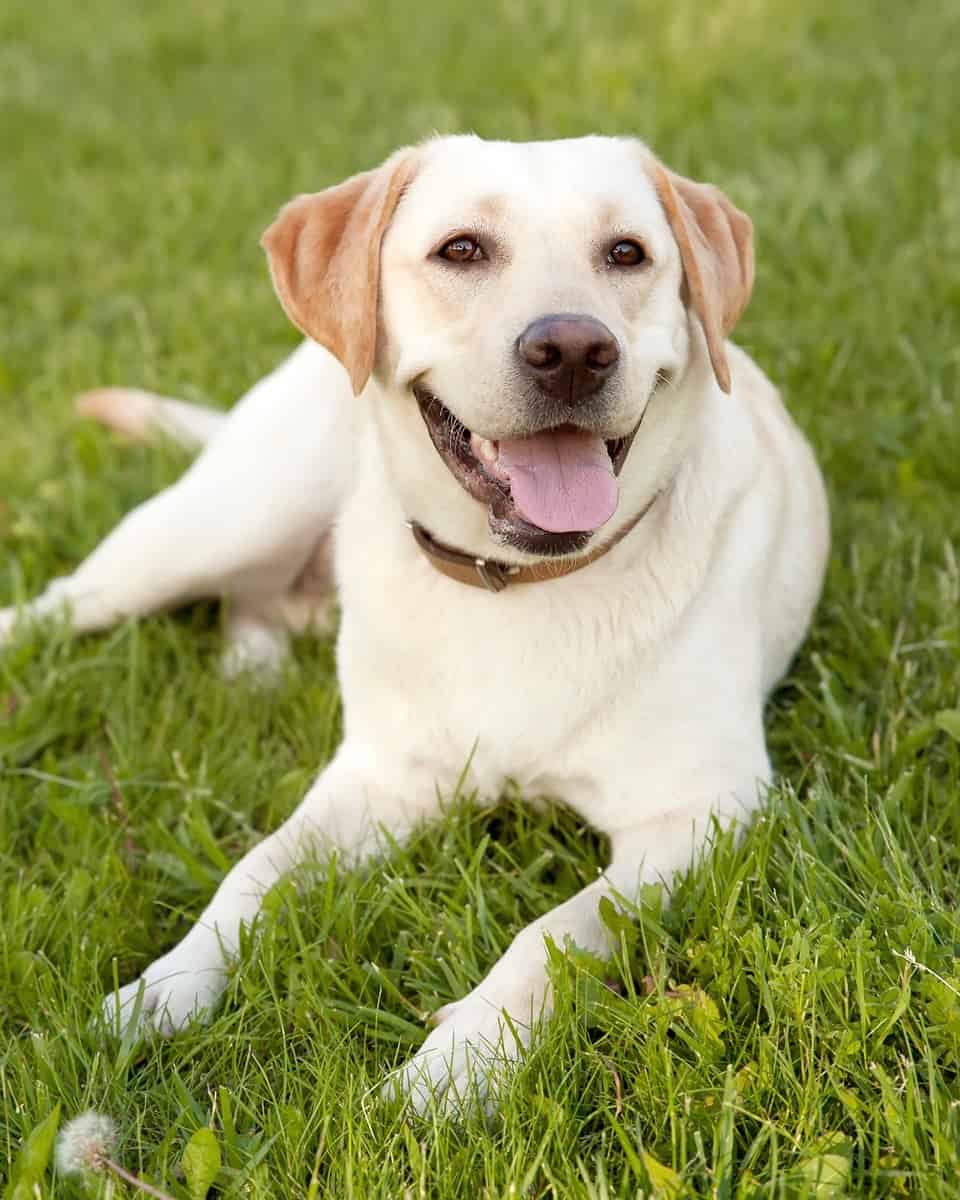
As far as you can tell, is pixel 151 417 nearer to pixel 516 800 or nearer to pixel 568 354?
pixel 516 800

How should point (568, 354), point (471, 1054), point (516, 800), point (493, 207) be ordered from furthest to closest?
point (516, 800)
point (493, 207)
point (568, 354)
point (471, 1054)

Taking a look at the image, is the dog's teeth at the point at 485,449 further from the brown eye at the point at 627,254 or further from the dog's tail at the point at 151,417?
the dog's tail at the point at 151,417

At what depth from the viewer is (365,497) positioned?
3.28 meters

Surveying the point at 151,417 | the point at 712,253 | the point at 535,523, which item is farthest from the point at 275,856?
the point at 151,417

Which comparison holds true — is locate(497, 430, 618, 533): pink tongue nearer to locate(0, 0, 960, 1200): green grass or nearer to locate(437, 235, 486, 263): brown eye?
locate(437, 235, 486, 263): brown eye

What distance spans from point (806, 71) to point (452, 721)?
5.15 metres

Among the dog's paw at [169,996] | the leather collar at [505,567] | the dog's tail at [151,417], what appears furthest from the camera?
the dog's tail at [151,417]

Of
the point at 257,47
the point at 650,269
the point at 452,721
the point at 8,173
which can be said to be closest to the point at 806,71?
the point at 257,47

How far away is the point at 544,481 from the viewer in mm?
2734

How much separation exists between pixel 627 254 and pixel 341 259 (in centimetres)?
57

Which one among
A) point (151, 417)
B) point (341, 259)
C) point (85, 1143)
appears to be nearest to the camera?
point (85, 1143)

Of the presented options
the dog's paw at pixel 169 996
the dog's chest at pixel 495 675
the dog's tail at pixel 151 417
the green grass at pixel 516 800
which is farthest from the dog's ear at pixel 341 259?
the dog's tail at pixel 151 417

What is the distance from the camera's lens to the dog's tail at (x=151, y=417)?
182 inches

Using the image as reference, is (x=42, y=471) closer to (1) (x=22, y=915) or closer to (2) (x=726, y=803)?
(1) (x=22, y=915)
